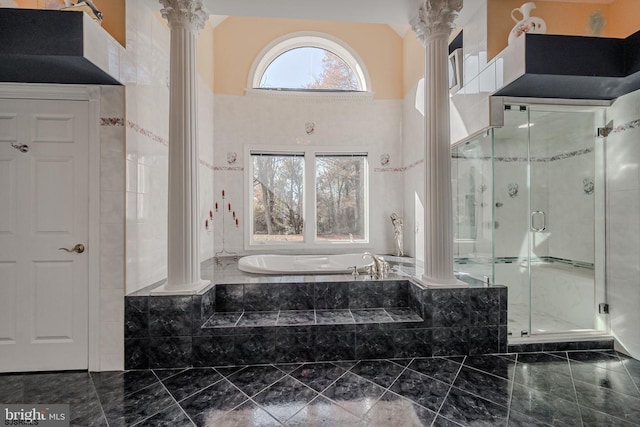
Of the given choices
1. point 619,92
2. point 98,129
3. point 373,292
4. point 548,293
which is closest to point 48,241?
point 98,129

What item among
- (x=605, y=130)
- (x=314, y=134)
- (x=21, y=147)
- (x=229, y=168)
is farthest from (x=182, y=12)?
(x=605, y=130)

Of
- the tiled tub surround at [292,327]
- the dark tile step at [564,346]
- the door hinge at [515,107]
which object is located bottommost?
the dark tile step at [564,346]

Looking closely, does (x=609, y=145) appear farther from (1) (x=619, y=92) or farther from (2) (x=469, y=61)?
(2) (x=469, y=61)

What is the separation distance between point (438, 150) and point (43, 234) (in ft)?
10.3

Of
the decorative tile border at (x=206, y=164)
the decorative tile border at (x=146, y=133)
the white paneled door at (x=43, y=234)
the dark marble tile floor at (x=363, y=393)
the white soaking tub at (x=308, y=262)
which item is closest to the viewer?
the dark marble tile floor at (x=363, y=393)

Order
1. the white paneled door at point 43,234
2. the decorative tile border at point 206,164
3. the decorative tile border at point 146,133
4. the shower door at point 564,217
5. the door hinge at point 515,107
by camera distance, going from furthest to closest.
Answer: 1. the decorative tile border at point 206,164
2. the shower door at point 564,217
3. the door hinge at point 515,107
4. the decorative tile border at point 146,133
5. the white paneled door at point 43,234

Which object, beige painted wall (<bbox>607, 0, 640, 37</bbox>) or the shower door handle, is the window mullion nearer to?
the shower door handle

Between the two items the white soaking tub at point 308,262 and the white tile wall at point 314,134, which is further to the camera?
the white tile wall at point 314,134

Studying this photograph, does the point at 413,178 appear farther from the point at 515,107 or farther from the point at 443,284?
the point at 443,284

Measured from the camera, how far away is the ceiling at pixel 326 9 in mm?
2482

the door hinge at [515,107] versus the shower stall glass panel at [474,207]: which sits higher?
the door hinge at [515,107]

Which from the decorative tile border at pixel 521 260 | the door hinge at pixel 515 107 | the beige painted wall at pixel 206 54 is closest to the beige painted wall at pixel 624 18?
the door hinge at pixel 515 107

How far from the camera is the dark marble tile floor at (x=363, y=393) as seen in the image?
166 centimetres

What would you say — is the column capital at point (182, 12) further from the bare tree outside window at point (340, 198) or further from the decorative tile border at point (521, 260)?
the decorative tile border at point (521, 260)
